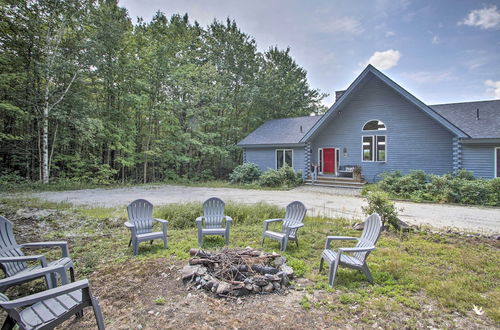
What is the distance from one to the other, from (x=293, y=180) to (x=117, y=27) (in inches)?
533

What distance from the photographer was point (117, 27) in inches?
548

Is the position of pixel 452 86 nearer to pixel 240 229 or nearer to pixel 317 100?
pixel 317 100

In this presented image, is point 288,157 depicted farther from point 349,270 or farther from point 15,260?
point 15,260

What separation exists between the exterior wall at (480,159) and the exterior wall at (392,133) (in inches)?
22.6

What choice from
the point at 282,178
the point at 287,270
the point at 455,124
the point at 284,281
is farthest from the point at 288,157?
the point at 284,281

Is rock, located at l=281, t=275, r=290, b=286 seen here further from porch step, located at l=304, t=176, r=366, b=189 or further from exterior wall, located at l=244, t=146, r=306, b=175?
exterior wall, located at l=244, t=146, r=306, b=175

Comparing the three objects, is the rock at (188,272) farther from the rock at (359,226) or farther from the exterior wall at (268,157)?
the exterior wall at (268,157)

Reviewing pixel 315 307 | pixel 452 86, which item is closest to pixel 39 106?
pixel 315 307

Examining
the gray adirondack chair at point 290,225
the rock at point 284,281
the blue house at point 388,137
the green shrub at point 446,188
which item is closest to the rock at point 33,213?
the gray adirondack chair at point 290,225

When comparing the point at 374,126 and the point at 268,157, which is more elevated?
the point at 374,126

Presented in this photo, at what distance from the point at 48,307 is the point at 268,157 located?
15.4 m

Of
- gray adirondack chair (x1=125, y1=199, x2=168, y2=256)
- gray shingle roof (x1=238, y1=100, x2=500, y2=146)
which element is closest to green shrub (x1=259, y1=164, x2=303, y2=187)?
gray shingle roof (x1=238, y1=100, x2=500, y2=146)

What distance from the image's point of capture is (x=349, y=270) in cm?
376

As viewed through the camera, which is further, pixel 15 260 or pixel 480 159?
pixel 480 159
